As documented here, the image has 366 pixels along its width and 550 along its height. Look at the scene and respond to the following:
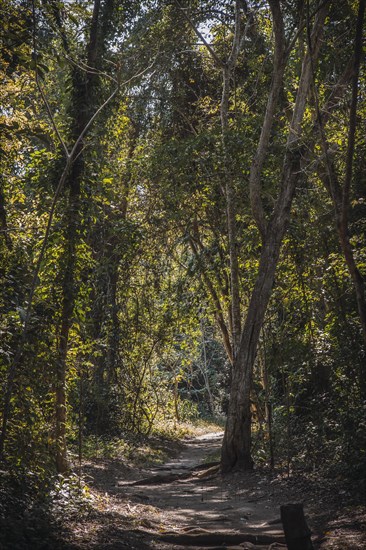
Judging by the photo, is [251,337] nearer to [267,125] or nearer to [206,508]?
[206,508]

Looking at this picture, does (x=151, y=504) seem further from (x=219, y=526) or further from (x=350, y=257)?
(x=350, y=257)

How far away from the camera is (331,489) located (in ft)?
25.8

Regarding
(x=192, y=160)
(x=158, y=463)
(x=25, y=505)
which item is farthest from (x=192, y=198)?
(x=25, y=505)

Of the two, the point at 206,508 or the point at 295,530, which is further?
the point at 206,508

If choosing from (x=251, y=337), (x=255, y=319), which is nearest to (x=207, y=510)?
(x=251, y=337)

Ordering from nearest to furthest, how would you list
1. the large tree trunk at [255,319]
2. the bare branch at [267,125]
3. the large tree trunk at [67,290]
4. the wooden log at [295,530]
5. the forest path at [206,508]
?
the wooden log at [295,530], the forest path at [206,508], the large tree trunk at [67,290], the bare branch at [267,125], the large tree trunk at [255,319]

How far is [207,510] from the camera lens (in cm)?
867

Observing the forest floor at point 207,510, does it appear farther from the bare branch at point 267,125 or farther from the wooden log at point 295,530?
the bare branch at point 267,125

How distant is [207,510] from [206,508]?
0.22 m

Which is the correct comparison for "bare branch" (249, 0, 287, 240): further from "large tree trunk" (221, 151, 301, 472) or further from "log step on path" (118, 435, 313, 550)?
"log step on path" (118, 435, 313, 550)

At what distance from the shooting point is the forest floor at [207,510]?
594 cm

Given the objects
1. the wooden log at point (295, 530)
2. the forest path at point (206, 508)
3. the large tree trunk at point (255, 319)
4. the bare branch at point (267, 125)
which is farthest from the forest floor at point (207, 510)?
the bare branch at point (267, 125)

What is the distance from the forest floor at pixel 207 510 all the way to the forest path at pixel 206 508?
1 cm

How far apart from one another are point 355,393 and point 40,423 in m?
4.42
